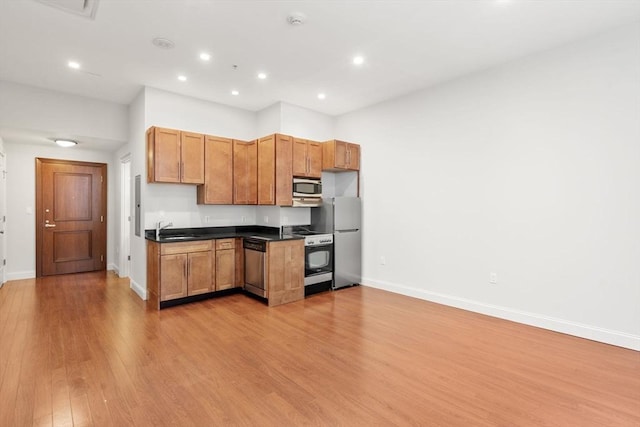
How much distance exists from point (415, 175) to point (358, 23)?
248cm

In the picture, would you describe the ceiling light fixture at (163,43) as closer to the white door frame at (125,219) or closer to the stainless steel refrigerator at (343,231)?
the stainless steel refrigerator at (343,231)

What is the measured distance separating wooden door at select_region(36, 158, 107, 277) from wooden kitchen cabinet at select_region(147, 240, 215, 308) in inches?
115

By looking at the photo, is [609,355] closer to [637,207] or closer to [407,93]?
[637,207]

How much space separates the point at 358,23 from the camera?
10.5ft

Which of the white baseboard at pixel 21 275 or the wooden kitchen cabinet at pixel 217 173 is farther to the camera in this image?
the white baseboard at pixel 21 275

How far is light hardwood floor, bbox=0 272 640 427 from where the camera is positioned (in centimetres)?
218

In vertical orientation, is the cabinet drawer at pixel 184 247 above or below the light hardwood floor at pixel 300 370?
above

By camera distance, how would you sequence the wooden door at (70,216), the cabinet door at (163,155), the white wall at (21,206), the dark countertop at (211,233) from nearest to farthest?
the cabinet door at (163,155) → the dark countertop at (211,233) → the white wall at (21,206) → the wooden door at (70,216)

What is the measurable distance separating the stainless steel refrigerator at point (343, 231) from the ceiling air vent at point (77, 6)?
3.70m

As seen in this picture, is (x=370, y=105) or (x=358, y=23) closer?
(x=358, y=23)

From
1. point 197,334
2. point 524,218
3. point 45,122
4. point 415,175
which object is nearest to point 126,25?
A: point 45,122

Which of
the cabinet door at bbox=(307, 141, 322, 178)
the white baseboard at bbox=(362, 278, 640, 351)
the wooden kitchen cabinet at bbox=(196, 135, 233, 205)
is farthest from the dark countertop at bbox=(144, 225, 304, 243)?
the white baseboard at bbox=(362, 278, 640, 351)

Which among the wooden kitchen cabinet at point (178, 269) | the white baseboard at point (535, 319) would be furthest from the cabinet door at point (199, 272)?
the white baseboard at point (535, 319)

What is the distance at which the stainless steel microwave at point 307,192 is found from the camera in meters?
5.18
